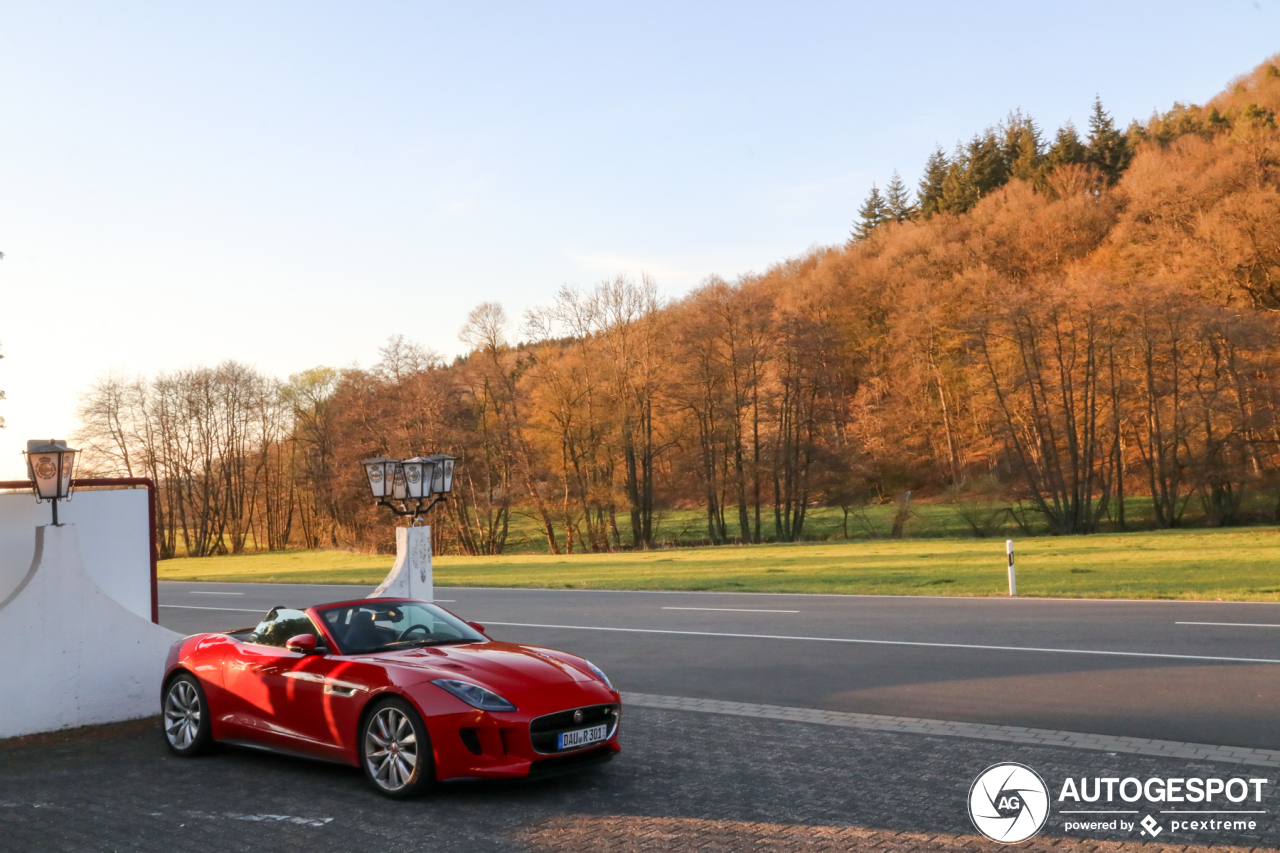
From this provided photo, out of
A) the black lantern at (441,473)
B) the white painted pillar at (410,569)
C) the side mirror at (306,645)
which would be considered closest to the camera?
the side mirror at (306,645)

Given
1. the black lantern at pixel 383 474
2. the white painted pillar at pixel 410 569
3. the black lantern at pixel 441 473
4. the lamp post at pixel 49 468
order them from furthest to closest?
the black lantern at pixel 383 474 < the black lantern at pixel 441 473 < the white painted pillar at pixel 410 569 < the lamp post at pixel 49 468

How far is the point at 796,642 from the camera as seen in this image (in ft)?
46.6

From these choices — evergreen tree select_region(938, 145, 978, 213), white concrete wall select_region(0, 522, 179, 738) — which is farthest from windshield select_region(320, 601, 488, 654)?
evergreen tree select_region(938, 145, 978, 213)

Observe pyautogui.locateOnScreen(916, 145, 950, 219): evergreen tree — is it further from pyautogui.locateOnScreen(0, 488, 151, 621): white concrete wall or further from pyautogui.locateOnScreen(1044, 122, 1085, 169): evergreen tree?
pyautogui.locateOnScreen(0, 488, 151, 621): white concrete wall

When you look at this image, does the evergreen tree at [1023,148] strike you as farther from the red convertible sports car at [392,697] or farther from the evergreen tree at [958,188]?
the red convertible sports car at [392,697]

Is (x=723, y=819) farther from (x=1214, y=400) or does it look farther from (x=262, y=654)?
(x=1214, y=400)

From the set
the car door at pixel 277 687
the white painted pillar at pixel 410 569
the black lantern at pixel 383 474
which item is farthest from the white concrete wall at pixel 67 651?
the black lantern at pixel 383 474

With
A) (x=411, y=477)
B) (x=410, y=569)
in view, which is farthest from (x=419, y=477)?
(x=410, y=569)

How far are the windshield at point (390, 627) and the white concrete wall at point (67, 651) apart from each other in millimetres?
2829

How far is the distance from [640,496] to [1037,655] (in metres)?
42.6

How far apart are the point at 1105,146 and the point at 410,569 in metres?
82.4

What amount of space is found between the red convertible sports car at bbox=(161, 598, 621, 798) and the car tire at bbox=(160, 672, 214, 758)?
1 centimetres

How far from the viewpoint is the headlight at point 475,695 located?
674 cm

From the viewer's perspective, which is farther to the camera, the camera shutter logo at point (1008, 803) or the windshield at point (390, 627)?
the windshield at point (390, 627)
